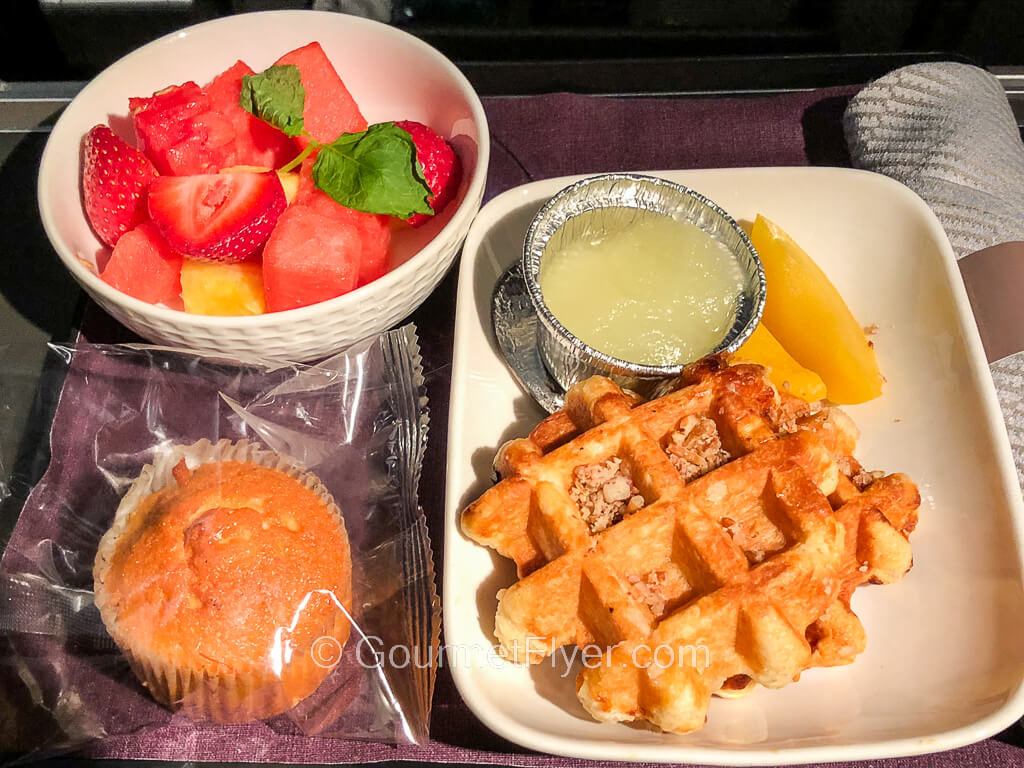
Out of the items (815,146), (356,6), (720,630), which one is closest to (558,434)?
(720,630)

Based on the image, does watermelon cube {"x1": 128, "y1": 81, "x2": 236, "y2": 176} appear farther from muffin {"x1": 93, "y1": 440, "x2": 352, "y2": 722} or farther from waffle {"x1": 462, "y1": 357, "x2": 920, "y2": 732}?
waffle {"x1": 462, "y1": 357, "x2": 920, "y2": 732}

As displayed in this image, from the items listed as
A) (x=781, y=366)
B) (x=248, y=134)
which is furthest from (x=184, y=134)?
(x=781, y=366)

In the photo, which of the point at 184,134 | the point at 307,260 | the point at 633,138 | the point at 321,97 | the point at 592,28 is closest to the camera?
the point at 307,260

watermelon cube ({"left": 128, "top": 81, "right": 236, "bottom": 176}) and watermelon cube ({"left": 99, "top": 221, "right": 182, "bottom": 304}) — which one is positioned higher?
watermelon cube ({"left": 128, "top": 81, "right": 236, "bottom": 176})

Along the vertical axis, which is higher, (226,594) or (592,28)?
(592,28)

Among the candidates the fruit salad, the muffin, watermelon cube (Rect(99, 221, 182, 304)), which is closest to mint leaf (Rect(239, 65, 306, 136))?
the fruit salad

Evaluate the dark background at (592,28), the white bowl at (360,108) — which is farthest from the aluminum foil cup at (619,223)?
the dark background at (592,28)

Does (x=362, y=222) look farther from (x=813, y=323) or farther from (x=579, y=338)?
(x=813, y=323)
